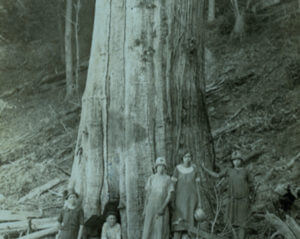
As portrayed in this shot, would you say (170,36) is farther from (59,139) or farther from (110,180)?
(59,139)

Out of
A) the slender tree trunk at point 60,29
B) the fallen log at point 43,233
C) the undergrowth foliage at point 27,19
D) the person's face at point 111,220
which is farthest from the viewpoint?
the slender tree trunk at point 60,29

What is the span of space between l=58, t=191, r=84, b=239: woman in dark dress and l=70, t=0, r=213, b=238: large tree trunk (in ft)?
0.43

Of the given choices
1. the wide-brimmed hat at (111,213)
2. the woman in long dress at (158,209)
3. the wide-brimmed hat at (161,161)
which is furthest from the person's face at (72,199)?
the wide-brimmed hat at (161,161)

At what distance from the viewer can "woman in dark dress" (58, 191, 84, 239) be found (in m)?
5.39

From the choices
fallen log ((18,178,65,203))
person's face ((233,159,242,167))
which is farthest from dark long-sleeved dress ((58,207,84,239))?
fallen log ((18,178,65,203))

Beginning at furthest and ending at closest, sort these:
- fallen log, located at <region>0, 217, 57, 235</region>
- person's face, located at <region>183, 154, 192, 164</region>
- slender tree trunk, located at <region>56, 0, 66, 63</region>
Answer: slender tree trunk, located at <region>56, 0, 66, 63</region> < fallen log, located at <region>0, 217, 57, 235</region> < person's face, located at <region>183, 154, 192, 164</region>

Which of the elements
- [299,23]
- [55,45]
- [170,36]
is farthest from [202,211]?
[55,45]

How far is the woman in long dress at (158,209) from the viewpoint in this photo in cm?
490

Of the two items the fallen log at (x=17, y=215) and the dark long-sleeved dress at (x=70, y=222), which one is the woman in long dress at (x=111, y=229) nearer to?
the dark long-sleeved dress at (x=70, y=222)

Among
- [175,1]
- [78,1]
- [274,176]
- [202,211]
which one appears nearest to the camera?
[202,211]

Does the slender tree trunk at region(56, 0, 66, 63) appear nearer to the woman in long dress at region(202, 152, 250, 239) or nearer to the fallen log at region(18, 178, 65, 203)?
the fallen log at region(18, 178, 65, 203)

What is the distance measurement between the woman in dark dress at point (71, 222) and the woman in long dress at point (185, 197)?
118 centimetres

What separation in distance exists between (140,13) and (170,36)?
49 cm

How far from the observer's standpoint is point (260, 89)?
35.0 ft
